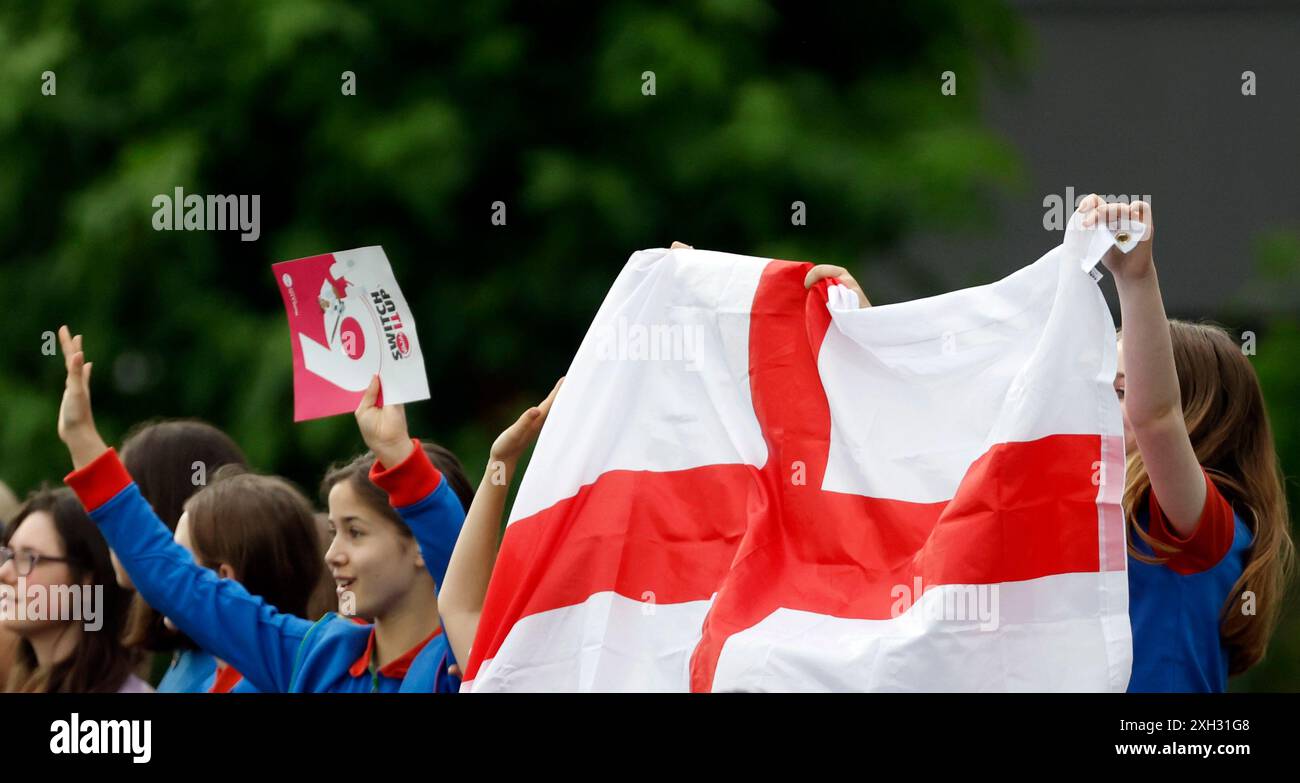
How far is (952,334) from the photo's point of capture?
269cm

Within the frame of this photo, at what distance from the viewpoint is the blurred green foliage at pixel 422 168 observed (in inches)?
204

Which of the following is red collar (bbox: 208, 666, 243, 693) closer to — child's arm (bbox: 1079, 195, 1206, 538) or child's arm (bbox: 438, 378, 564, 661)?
child's arm (bbox: 438, 378, 564, 661)

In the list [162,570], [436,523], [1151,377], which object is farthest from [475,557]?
[1151,377]

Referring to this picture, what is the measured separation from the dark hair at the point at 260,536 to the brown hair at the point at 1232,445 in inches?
62.7

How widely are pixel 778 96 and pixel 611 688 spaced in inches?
117

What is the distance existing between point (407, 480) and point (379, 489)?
222 millimetres

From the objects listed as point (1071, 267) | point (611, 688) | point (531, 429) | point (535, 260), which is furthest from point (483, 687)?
point (535, 260)

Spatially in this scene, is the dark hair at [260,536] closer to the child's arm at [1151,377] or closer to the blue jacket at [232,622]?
the blue jacket at [232,622]

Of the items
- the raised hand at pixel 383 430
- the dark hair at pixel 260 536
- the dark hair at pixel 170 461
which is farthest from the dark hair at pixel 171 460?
the raised hand at pixel 383 430

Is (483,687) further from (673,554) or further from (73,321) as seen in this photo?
(73,321)

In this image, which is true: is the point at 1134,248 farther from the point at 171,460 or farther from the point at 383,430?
the point at 171,460

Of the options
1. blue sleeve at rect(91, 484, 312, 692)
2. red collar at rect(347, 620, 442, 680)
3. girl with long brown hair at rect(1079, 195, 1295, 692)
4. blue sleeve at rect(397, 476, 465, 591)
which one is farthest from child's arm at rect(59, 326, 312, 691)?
girl with long brown hair at rect(1079, 195, 1295, 692)

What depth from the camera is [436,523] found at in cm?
288

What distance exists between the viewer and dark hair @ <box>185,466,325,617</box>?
3.34 metres
